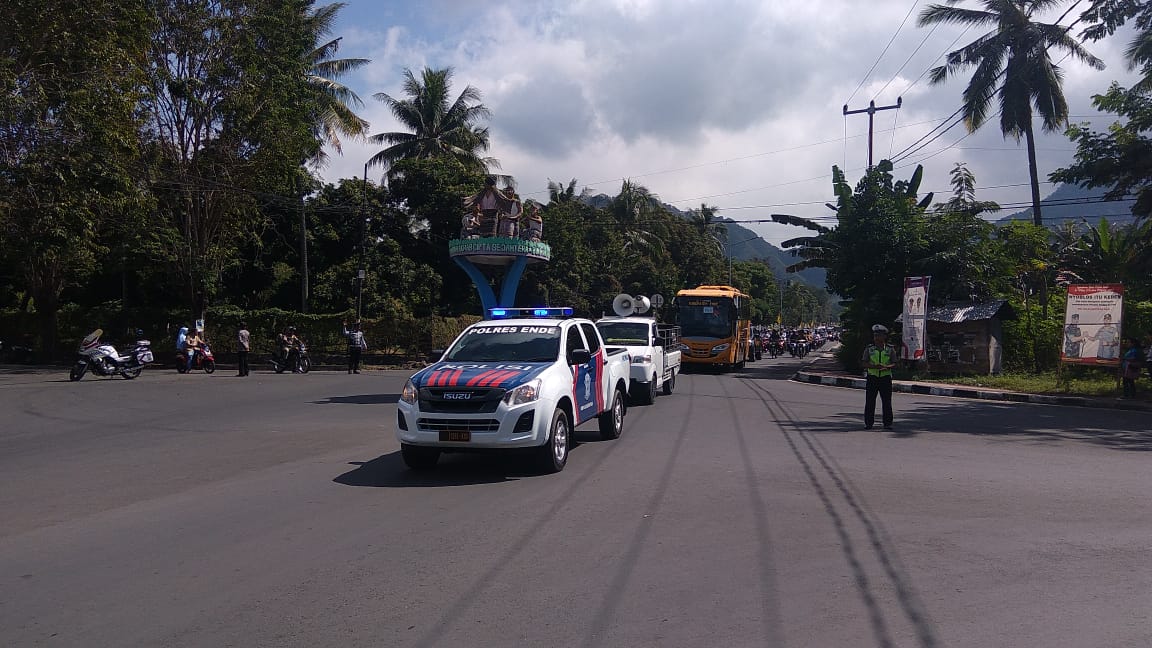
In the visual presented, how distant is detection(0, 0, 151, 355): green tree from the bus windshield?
1985 centimetres

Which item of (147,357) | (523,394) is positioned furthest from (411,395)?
(147,357)

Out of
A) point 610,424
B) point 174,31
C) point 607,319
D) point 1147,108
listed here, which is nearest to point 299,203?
point 174,31

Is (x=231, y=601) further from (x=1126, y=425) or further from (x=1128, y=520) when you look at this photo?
(x=1126, y=425)

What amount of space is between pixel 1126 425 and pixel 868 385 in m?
5.57

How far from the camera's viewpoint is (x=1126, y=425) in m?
15.5

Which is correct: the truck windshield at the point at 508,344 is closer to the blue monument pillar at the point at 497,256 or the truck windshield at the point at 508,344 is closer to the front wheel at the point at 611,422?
the front wheel at the point at 611,422

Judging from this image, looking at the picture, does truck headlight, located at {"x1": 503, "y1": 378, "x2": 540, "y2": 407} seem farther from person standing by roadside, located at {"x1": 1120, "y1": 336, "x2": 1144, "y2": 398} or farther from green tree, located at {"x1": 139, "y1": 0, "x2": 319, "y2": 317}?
green tree, located at {"x1": 139, "y1": 0, "x2": 319, "y2": 317}

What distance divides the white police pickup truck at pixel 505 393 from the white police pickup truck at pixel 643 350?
20.7 feet

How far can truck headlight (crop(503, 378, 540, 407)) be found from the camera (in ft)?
29.3

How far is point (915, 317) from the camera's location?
2569 cm

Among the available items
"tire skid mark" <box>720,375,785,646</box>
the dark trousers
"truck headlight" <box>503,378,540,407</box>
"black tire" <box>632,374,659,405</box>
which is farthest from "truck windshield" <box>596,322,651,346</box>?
"truck headlight" <box>503,378,540,407</box>

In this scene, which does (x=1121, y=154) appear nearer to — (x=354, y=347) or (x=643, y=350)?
(x=643, y=350)

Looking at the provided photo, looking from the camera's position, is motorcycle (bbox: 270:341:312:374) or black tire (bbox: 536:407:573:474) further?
motorcycle (bbox: 270:341:312:374)

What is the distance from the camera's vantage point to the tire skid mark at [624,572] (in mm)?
4613
